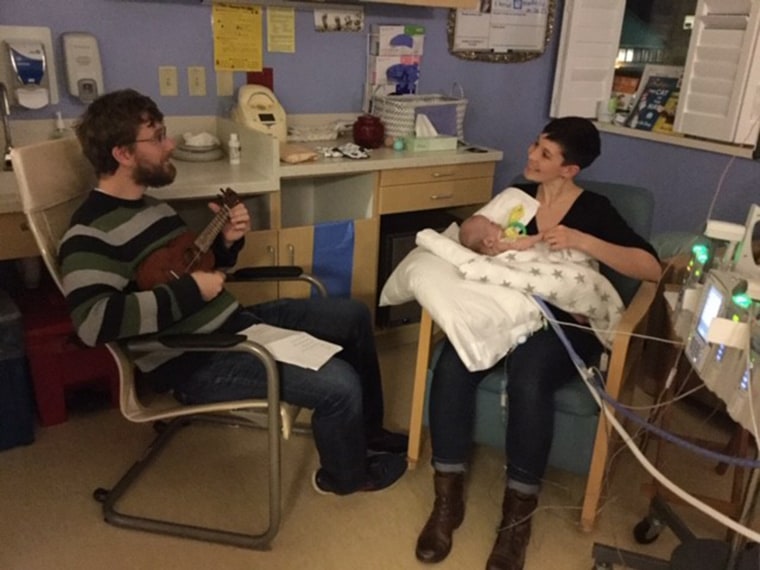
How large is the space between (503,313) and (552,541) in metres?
0.66

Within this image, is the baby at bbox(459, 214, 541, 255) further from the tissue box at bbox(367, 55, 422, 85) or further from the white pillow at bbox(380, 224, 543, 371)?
the tissue box at bbox(367, 55, 422, 85)

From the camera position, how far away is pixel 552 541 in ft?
6.34

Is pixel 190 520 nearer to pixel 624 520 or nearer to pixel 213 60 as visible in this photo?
pixel 624 520

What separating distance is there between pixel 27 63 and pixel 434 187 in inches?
58.2

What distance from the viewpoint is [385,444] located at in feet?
7.34

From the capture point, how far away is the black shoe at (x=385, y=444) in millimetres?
2227

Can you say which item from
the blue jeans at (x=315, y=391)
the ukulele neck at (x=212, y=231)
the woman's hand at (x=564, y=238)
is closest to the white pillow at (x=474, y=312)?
the woman's hand at (x=564, y=238)

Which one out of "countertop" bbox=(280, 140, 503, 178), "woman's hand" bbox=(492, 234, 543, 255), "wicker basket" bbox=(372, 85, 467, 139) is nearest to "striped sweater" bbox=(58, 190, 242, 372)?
"countertop" bbox=(280, 140, 503, 178)

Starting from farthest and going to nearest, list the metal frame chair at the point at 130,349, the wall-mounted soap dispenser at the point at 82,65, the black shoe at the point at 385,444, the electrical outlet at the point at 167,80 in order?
the electrical outlet at the point at 167,80
the wall-mounted soap dispenser at the point at 82,65
the black shoe at the point at 385,444
the metal frame chair at the point at 130,349

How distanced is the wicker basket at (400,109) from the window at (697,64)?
720mm

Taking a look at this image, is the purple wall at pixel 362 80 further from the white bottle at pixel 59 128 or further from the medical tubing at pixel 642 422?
the medical tubing at pixel 642 422

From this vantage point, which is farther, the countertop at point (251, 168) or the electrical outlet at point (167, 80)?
the electrical outlet at point (167, 80)

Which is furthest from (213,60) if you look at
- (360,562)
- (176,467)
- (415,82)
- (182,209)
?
(360,562)

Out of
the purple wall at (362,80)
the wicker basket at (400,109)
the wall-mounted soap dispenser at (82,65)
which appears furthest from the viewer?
the wicker basket at (400,109)
